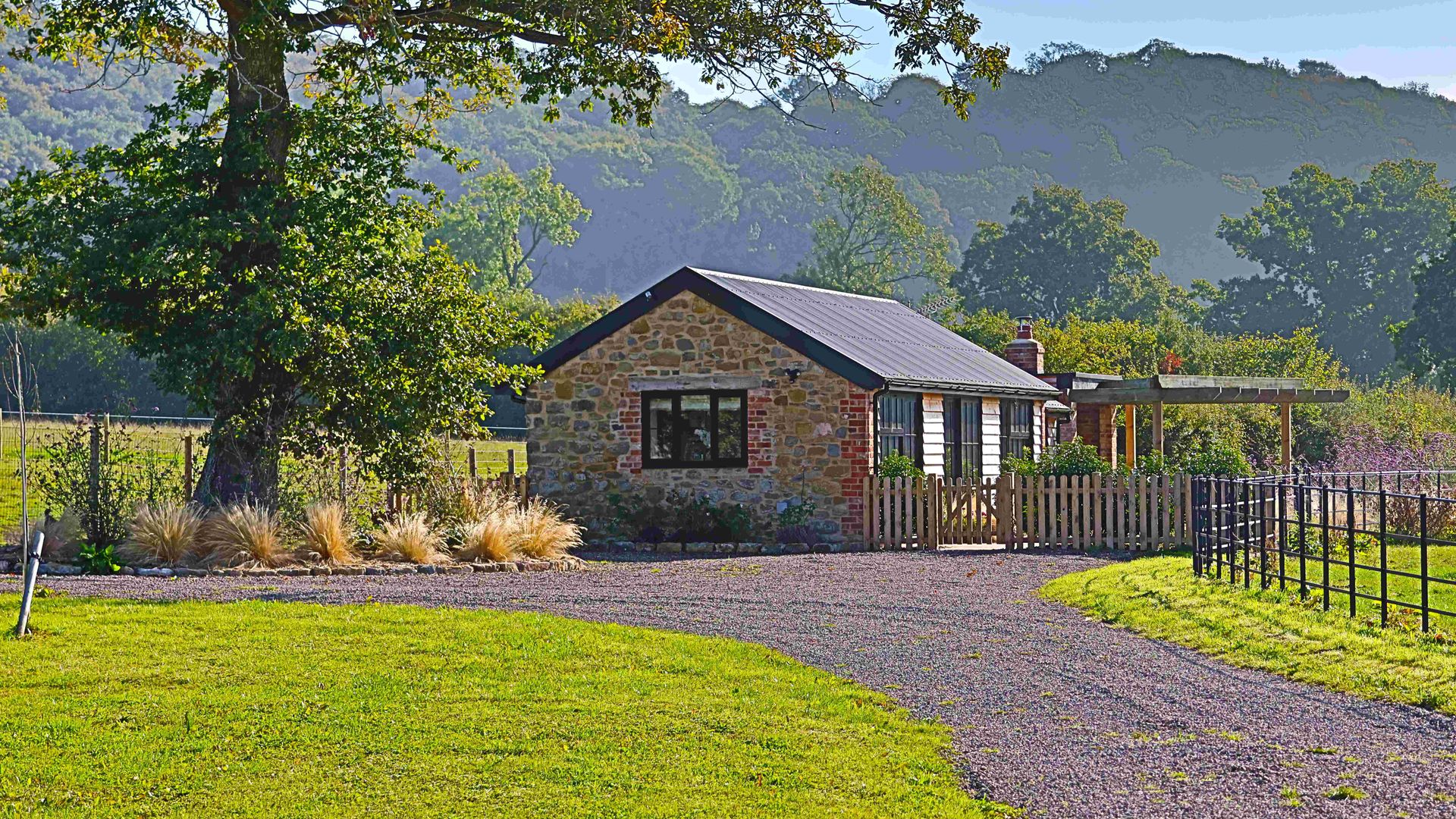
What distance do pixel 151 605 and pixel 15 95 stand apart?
14793cm

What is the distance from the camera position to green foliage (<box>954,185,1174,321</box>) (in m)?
83.2

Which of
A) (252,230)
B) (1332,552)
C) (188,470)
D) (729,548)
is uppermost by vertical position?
(252,230)

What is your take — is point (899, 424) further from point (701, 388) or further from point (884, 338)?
point (701, 388)

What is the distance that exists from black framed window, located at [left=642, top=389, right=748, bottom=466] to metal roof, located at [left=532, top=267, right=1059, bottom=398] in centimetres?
126

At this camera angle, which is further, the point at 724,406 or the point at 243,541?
the point at 724,406

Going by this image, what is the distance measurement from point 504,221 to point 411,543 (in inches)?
2669

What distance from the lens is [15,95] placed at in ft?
472

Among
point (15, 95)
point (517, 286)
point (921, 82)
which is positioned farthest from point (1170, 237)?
point (15, 95)

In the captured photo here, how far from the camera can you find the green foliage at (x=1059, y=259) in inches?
3275

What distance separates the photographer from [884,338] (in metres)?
26.0

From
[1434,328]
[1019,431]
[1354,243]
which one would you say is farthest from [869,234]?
[1019,431]

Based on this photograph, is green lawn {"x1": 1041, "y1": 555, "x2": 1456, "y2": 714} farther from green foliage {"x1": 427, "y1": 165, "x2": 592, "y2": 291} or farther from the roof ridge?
green foliage {"x1": 427, "y1": 165, "x2": 592, "y2": 291}

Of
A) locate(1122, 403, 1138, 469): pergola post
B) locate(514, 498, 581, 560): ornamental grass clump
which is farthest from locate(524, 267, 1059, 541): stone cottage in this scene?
locate(1122, 403, 1138, 469): pergola post

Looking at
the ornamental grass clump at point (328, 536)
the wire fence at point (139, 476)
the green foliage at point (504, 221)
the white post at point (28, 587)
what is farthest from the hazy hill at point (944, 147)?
the white post at point (28, 587)
